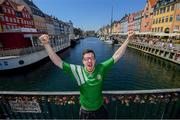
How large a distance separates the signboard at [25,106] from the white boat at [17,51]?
Result: 18807 millimetres

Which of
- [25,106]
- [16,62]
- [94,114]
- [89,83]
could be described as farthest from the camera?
[16,62]

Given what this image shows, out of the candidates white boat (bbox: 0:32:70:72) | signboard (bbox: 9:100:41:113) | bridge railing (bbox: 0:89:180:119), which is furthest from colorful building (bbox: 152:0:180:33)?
signboard (bbox: 9:100:41:113)

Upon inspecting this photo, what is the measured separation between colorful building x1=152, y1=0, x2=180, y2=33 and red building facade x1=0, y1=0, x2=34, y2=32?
4491cm

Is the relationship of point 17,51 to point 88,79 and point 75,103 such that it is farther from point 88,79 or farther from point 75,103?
point 88,79

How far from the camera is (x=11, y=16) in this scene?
42312 mm

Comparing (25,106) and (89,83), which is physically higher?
(89,83)

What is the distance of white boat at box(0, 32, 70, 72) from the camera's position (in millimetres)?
20125

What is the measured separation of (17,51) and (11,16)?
2640 centimetres

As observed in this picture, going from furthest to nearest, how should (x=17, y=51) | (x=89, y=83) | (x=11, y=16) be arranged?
(x=11, y=16) → (x=17, y=51) → (x=89, y=83)

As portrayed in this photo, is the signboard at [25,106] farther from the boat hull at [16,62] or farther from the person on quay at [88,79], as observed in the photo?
the boat hull at [16,62]

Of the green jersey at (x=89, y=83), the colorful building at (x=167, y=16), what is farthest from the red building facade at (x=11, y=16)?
the colorful building at (x=167, y=16)

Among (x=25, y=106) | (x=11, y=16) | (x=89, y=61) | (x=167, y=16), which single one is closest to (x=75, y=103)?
(x=25, y=106)

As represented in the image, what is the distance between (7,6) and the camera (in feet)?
133

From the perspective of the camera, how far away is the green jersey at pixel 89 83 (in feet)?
7.79
